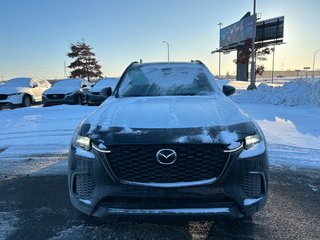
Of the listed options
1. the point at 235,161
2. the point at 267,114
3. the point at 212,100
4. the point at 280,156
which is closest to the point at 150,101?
the point at 212,100

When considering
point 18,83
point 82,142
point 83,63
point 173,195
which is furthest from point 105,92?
point 83,63

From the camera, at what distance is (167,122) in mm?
3400

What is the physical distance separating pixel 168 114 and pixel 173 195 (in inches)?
36.1

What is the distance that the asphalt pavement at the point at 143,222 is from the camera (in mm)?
3594

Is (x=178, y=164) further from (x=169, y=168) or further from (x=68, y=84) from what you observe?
(x=68, y=84)

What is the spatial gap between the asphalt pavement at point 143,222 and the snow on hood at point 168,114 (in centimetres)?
87

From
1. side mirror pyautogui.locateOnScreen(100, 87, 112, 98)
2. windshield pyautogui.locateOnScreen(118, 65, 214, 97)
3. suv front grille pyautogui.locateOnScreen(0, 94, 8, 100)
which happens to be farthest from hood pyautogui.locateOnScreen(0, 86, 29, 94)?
windshield pyautogui.locateOnScreen(118, 65, 214, 97)

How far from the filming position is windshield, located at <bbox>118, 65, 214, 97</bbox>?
4.98m

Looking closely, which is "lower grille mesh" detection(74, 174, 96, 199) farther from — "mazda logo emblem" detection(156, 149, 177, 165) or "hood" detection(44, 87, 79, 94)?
→ "hood" detection(44, 87, 79, 94)

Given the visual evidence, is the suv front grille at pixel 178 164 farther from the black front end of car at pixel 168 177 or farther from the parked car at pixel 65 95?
the parked car at pixel 65 95

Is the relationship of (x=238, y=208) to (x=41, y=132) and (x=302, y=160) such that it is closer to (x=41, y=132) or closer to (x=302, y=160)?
(x=302, y=160)

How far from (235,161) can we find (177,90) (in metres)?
2.08

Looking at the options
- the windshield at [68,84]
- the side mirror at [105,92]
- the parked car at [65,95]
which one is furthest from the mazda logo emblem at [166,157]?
the windshield at [68,84]

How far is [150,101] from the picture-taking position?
171 inches
